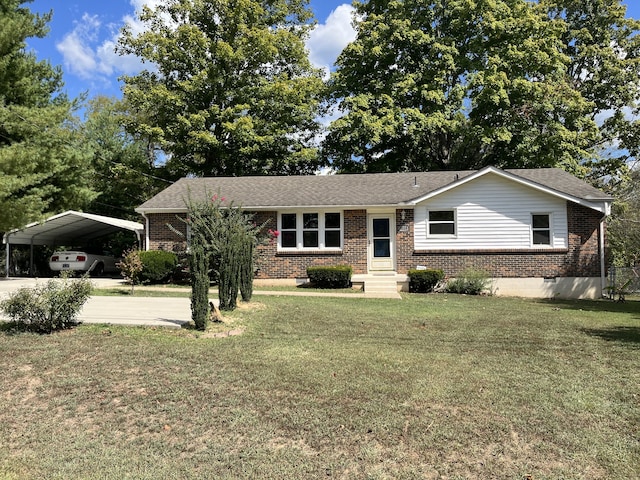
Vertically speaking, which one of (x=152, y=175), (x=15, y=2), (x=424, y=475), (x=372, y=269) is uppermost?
(x=15, y=2)

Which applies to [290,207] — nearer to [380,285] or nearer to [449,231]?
[380,285]

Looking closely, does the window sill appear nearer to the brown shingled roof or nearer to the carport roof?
the brown shingled roof

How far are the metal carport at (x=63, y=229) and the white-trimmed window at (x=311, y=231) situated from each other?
645 cm

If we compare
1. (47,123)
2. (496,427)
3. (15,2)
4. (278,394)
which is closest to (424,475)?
(496,427)

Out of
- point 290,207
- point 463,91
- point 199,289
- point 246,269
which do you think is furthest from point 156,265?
point 463,91

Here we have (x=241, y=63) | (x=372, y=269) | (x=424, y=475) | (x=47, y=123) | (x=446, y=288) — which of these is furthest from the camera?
(x=241, y=63)

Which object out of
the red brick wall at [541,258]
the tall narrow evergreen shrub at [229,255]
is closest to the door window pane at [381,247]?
the red brick wall at [541,258]

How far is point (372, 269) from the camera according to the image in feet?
53.5

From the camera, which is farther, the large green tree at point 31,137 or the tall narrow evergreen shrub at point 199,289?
the large green tree at point 31,137

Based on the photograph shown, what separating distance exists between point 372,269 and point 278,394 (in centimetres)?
1189

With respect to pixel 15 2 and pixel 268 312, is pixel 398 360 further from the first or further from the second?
pixel 15 2

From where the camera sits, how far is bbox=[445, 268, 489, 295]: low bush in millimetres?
14812

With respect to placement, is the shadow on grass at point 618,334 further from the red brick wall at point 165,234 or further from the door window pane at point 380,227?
the red brick wall at point 165,234

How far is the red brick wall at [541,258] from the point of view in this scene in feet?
49.8
